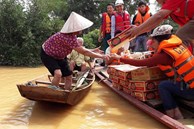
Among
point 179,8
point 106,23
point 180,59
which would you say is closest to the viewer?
point 180,59

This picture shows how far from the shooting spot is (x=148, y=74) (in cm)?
472

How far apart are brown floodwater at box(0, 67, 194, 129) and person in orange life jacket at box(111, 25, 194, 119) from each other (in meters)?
0.36

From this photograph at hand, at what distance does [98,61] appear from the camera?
10164mm

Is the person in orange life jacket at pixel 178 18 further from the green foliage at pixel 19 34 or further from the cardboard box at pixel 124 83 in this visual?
the green foliage at pixel 19 34

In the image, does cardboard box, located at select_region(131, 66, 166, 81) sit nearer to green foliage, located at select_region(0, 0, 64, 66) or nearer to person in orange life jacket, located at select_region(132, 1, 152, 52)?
person in orange life jacket, located at select_region(132, 1, 152, 52)

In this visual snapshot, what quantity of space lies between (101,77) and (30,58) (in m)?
5.80

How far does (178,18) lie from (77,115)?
2.17 metres

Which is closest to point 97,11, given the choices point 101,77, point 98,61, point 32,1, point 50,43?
point 32,1

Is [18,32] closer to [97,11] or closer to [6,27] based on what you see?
[6,27]

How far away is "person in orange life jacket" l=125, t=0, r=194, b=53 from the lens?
4.22 metres

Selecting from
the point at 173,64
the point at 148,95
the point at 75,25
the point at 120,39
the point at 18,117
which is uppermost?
the point at 75,25

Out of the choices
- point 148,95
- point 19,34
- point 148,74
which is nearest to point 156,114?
point 148,95

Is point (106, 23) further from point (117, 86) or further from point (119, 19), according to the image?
point (117, 86)

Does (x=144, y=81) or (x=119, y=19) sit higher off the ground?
(x=119, y=19)
